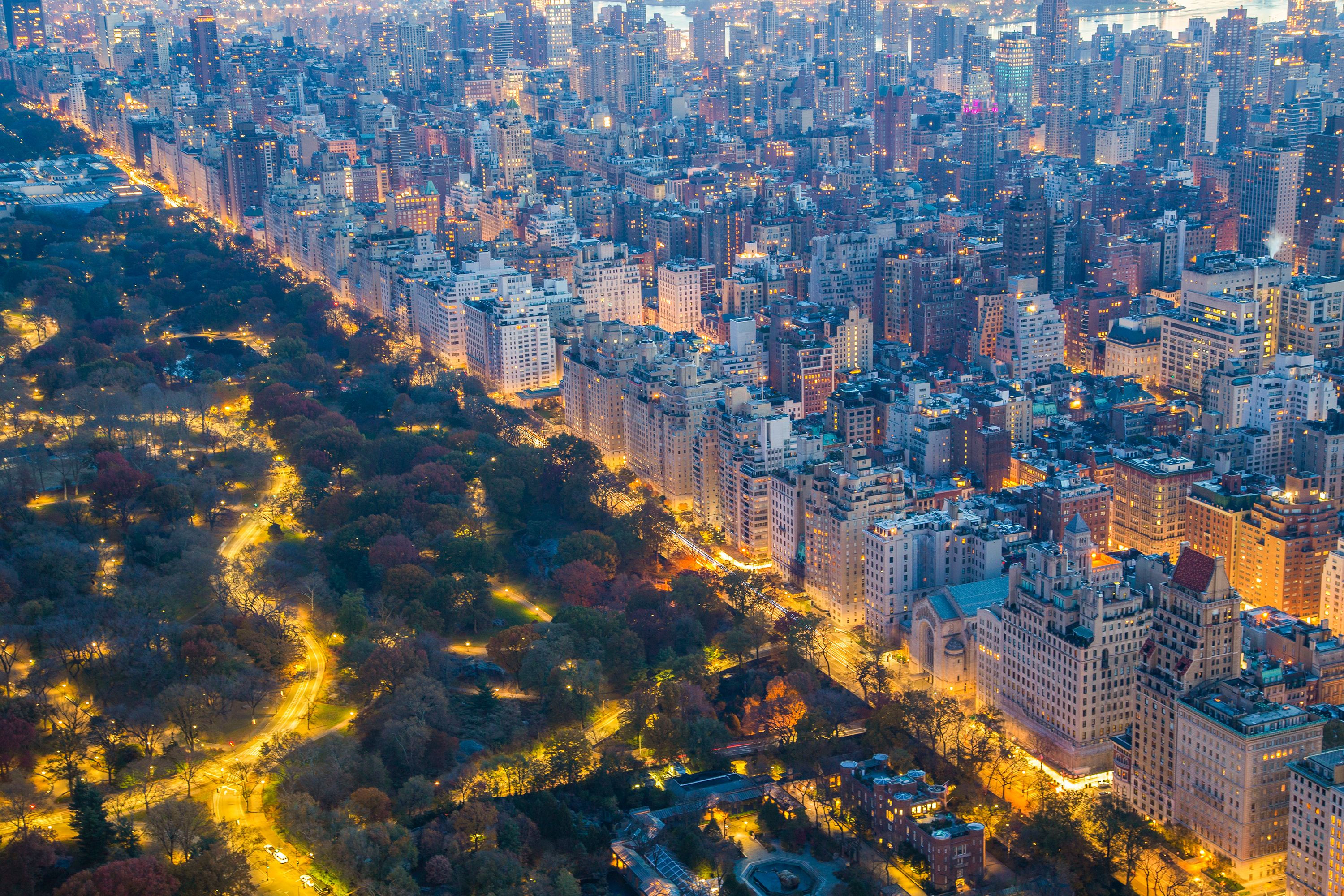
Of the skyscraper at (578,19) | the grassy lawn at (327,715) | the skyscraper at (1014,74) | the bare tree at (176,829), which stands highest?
the skyscraper at (578,19)

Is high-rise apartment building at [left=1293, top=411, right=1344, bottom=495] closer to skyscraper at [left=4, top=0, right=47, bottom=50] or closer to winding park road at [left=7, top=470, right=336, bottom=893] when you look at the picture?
winding park road at [left=7, top=470, right=336, bottom=893]

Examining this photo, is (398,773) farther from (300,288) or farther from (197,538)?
(300,288)

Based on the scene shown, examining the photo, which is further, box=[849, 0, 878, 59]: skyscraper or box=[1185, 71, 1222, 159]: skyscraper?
box=[849, 0, 878, 59]: skyscraper

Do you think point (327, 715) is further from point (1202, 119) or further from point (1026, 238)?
point (1202, 119)

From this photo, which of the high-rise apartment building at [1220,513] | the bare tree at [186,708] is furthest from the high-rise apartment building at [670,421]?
the bare tree at [186,708]

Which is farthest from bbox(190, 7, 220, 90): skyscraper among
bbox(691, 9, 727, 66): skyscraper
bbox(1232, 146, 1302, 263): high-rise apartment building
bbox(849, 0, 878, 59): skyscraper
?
bbox(1232, 146, 1302, 263): high-rise apartment building

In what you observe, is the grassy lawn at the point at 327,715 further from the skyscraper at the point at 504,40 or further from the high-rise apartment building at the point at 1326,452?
the skyscraper at the point at 504,40
